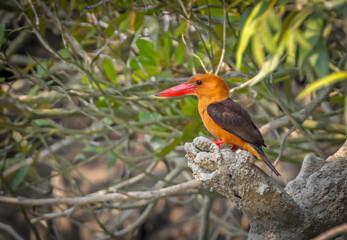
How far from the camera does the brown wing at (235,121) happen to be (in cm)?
142

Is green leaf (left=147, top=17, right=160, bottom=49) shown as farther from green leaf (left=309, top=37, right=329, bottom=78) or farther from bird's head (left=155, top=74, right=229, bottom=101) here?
green leaf (left=309, top=37, right=329, bottom=78)

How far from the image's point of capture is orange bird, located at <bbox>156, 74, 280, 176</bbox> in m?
1.43

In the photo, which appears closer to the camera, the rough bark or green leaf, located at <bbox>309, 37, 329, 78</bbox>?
green leaf, located at <bbox>309, 37, 329, 78</bbox>

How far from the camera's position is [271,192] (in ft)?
4.01

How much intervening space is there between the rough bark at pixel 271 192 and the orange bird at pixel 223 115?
0.54 ft

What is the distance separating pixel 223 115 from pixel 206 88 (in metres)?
0.14

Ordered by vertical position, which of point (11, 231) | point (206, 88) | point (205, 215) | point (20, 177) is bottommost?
point (205, 215)

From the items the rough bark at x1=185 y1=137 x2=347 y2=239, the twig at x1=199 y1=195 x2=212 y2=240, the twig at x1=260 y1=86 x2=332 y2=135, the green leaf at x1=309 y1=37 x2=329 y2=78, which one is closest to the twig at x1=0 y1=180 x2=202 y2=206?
the twig at x1=260 y1=86 x2=332 y2=135

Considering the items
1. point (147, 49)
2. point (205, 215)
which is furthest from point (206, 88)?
point (205, 215)

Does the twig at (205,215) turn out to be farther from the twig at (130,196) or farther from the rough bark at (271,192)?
the rough bark at (271,192)

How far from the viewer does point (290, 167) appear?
289cm

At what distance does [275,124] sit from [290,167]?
872mm

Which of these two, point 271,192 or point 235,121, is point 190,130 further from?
point 271,192

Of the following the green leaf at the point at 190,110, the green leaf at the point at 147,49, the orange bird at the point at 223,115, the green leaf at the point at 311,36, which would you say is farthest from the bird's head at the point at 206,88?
the green leaf at the point at 147,49
